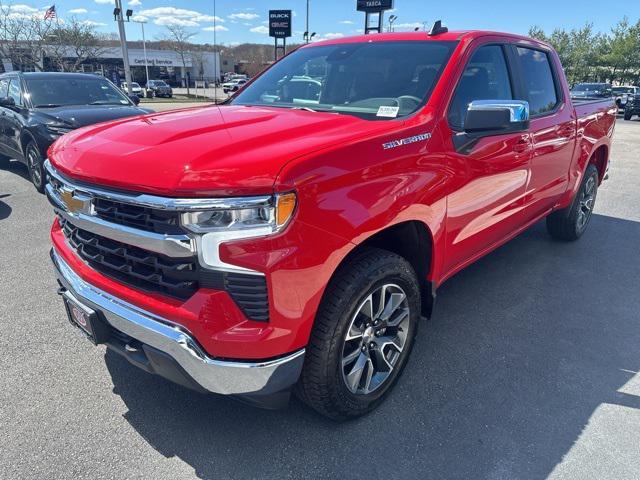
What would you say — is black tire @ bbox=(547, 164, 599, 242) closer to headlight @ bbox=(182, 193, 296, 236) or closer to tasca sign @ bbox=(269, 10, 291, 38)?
headlight @ bbox=(182, 193, 296, 236)

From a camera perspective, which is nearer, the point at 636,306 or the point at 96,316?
the point at 96,316

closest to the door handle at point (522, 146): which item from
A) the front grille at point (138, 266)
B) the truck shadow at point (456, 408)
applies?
the truck shadow at point (456, 408)

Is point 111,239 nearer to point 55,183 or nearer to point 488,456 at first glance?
point 55,183

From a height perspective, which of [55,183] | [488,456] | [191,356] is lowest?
[488,456]

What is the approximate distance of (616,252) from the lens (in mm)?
5062

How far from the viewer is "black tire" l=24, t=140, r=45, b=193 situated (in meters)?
6.48

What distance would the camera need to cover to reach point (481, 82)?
10.1 feet

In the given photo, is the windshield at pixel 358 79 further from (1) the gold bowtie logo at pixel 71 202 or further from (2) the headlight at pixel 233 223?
(1) the gold bowtie logo at pixel 71 202

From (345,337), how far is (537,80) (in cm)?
300

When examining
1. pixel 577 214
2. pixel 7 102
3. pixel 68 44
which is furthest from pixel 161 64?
pixel 577 214

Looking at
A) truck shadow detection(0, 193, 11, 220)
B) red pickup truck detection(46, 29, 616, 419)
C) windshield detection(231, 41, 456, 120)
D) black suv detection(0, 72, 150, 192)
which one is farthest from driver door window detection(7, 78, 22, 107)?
red pickup truck detection(46, 29, 616, 419)

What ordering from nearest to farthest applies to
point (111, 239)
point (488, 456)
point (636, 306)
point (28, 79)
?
point (111, 239), point (488, 456), point (636, 306), point (28, 79)

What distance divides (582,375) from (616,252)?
9.11 ft

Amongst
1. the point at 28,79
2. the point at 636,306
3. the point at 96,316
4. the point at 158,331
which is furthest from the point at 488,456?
the point at 28,79
